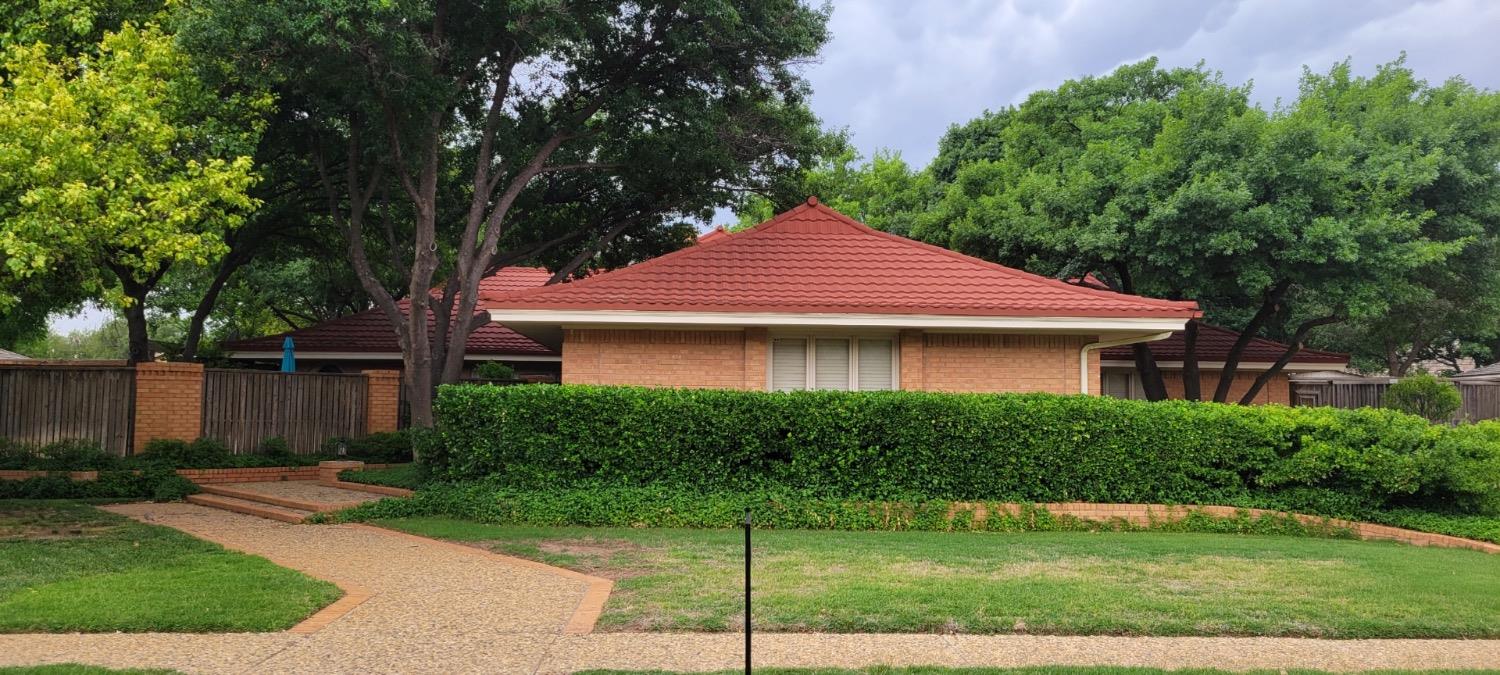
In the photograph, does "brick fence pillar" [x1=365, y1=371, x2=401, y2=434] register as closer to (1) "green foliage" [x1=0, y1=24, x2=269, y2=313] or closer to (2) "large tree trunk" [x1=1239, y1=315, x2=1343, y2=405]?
(1) "green foliage" [x1=0, y1=24, x2=269, y2=313]

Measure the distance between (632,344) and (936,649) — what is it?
8.23 meters

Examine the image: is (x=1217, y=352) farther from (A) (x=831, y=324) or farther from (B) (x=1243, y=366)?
(A) (x=831, y=324)

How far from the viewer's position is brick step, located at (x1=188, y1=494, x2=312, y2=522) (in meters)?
12.5

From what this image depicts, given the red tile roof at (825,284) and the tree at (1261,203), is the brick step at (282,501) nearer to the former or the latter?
the red tile roof at (825,284)

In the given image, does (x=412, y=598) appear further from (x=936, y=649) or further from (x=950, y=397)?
(x=950, y=397)

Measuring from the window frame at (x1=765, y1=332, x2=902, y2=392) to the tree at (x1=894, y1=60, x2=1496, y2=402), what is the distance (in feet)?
17.9

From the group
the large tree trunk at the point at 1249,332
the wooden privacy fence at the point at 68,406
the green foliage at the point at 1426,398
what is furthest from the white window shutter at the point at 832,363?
the wooden privacy fence at the point at 68,406

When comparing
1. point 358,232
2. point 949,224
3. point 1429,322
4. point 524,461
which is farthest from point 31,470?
point 1429,322

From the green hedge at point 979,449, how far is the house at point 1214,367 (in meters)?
9.74

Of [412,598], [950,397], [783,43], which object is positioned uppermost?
[783,43]

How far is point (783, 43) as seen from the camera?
15.4m

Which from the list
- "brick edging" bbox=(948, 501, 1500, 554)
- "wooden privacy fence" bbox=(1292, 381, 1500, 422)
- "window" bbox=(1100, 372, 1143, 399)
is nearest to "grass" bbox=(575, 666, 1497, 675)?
"brick edging" bbox=(948, 501, 1500, 554)

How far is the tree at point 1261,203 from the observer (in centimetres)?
1585

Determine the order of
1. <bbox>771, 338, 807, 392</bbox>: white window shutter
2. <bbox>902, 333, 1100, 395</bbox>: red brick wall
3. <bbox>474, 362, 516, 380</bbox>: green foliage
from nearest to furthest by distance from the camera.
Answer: <bbox>902, 333, 1100, 395</bbox>: red brick wall
<bbox>771, 338, 807, 392</bbox>: white window shutter
<bbox>474, 362, 516, 380</bbox>: green foliage
